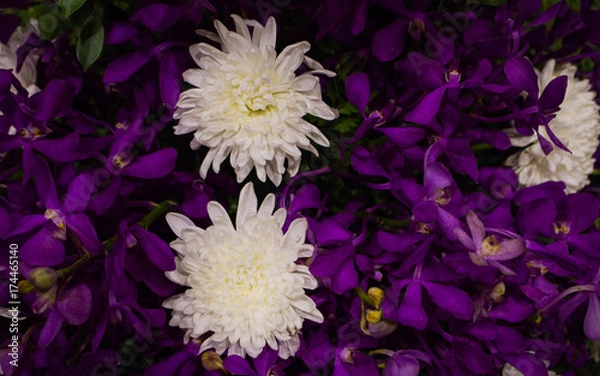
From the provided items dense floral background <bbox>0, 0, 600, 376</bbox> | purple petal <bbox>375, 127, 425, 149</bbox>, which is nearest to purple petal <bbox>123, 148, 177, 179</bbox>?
dense floral background <bbox>0, 0, 600, 376</bbox>

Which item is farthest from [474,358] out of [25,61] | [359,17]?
[25,61]

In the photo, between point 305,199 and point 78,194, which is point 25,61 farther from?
point 305,199

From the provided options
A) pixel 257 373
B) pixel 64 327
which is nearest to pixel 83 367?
pixel 64 327

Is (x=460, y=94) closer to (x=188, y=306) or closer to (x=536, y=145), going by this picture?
(x=536, y=145)

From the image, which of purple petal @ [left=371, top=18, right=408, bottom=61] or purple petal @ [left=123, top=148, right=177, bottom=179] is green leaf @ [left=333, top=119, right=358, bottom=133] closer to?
purple petal @ [left=371, top=18, right=408, bottom=61]

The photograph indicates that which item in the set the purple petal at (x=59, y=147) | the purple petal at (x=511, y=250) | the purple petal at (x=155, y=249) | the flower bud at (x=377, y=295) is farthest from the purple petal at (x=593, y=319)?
the purple petal at (x=59, y=147)

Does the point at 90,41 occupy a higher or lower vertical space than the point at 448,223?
higher

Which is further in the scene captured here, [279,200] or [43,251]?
[279,200]
